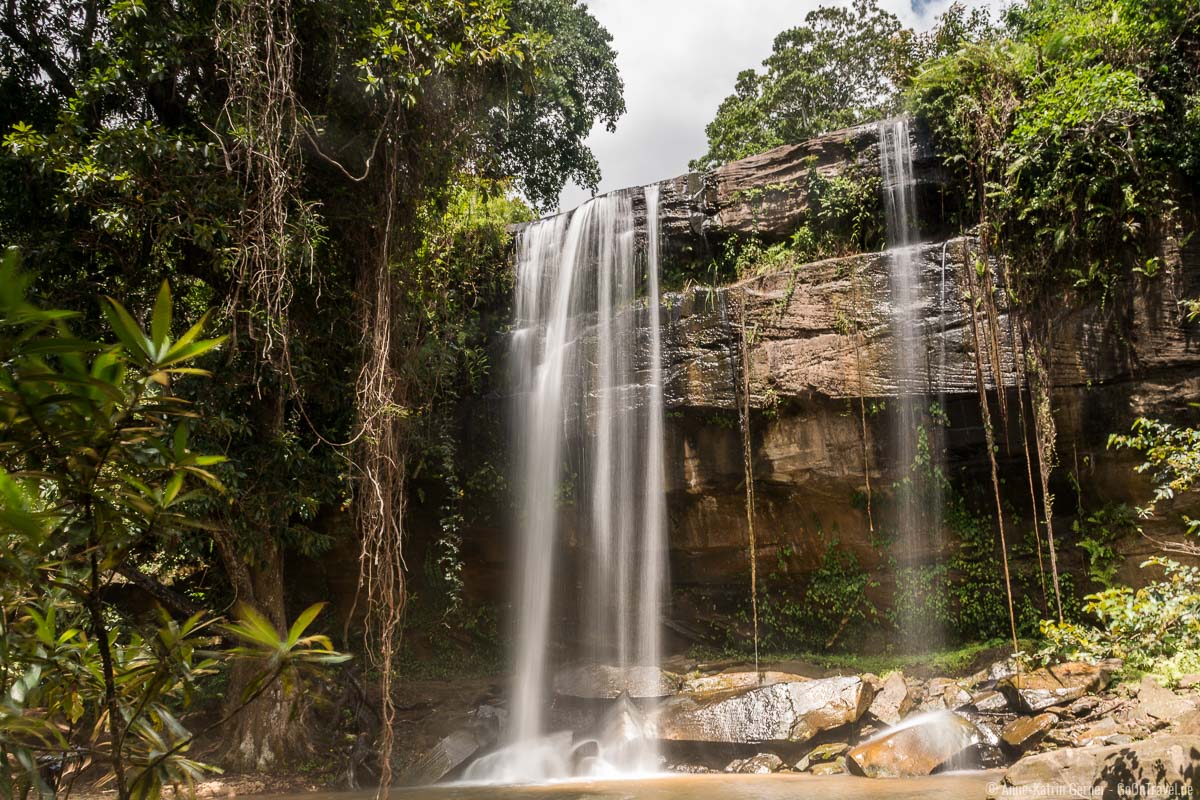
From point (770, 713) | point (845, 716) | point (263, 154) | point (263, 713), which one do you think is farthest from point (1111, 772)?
point (263, 154)

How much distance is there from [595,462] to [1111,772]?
768 cm

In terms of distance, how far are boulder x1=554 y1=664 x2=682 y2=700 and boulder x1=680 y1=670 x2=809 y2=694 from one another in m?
0.24

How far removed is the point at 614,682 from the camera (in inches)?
405

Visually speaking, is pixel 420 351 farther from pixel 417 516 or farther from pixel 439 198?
pixel 417 516

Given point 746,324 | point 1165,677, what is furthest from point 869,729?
point 746,324

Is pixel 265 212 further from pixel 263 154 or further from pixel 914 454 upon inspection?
pixel 914 454

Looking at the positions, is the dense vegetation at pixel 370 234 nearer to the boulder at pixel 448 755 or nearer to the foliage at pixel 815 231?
the foliage at pixel 815 231

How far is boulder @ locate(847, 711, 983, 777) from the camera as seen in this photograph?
24.3 feet

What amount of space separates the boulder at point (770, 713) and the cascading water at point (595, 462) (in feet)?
4.90

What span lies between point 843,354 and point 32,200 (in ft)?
31.2

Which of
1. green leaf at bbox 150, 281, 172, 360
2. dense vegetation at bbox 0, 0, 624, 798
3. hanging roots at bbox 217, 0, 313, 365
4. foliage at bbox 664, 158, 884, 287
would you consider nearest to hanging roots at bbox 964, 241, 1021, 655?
foliage at bbox 664, 158, 884, 287

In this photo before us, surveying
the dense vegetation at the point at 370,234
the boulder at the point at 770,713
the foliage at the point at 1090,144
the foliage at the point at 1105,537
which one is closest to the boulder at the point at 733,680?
the boulder at the point at 770,713

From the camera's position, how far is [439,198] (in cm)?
1016

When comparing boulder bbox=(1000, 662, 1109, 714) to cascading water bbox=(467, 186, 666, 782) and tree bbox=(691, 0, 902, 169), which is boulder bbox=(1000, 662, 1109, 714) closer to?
cascading water bbox=(467, 186, 666, 782)
